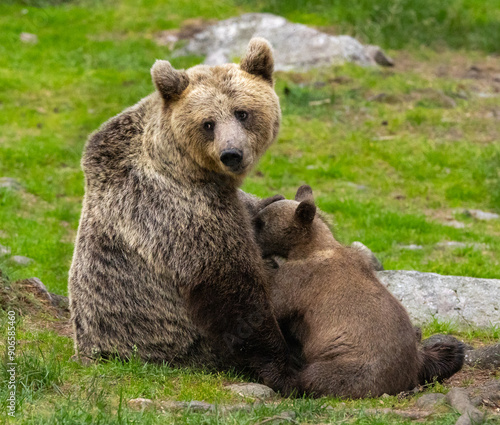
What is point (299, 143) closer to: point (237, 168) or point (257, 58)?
point (257, 58)

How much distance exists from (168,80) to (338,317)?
2393 millimetres

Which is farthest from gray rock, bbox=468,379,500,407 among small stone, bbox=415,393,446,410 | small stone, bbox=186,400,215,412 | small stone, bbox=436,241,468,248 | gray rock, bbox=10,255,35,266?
gray rock, bbox=10,255,35,266

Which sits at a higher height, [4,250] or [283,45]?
[283,45]

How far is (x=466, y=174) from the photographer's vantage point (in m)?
13.6

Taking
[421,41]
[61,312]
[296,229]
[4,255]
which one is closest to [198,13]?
[421,41]

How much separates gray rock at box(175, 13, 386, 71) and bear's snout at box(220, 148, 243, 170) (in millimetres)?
11466

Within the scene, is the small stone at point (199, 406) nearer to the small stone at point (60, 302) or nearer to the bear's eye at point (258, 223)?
the bear's eye at point (258, 223)

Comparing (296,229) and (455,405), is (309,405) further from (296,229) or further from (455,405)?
(296,229)

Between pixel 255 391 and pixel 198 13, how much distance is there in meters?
16.9

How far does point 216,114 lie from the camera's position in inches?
244

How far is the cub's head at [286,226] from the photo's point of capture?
663 cm

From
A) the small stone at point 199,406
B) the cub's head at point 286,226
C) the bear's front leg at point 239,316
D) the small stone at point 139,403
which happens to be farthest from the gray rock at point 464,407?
the small stone at point 139,403

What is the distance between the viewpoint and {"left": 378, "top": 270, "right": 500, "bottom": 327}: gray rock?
27.0ft

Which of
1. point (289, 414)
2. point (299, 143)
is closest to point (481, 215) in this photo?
point (299, 143)
